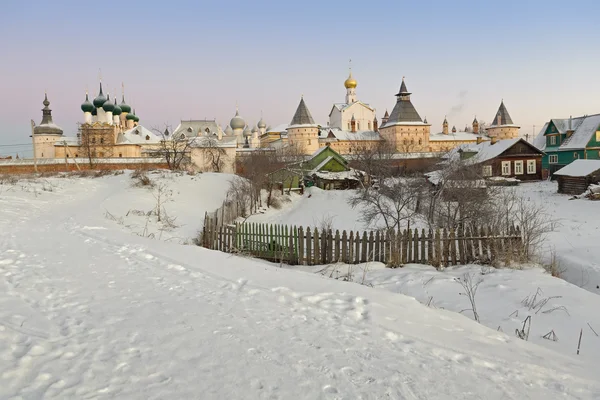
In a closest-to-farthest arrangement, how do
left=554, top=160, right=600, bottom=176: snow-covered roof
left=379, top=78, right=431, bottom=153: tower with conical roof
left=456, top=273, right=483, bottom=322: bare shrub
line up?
left=456, top=273, right=483, bottom=322: bare shrub → left=554, top=160, right=600, bottom=176: snow-covered roof → left=379, top=78, right=431, bottom=153: tower with conical roof

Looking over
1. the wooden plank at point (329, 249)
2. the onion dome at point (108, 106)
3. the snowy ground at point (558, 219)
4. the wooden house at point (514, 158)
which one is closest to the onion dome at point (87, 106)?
the onion dome at point (108, 106)

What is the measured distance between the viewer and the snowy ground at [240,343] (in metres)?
3.12

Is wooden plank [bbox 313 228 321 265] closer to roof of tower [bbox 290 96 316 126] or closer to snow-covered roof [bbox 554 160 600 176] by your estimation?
snow-covered roof [bbox 554 160 600 176]

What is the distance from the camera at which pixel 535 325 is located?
5.34 meters

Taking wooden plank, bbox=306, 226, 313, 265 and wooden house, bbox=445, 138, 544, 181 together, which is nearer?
wooden plank, bbox=306, 226, 313, 265

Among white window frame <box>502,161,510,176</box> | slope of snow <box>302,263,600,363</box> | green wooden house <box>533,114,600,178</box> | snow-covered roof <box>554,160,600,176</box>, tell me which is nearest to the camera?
slope of snow <box>302,263,600,363</box>

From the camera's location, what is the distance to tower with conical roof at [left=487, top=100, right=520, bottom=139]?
75062 millimetres

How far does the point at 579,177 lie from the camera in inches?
1112

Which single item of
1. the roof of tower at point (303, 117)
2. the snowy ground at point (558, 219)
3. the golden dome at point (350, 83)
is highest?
the golden dome at point (350, 83)

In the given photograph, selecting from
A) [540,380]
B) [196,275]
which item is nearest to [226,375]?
[540,380]

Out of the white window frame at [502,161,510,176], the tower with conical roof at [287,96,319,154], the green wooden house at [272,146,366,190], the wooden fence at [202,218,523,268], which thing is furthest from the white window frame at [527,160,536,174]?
the wooden fence at [202,218,523,268]

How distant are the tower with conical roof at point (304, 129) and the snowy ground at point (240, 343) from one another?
200ft

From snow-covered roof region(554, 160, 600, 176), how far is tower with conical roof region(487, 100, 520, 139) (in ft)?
161

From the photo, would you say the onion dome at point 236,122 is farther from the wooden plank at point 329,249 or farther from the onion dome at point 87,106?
the wooden plank at point 329,249
